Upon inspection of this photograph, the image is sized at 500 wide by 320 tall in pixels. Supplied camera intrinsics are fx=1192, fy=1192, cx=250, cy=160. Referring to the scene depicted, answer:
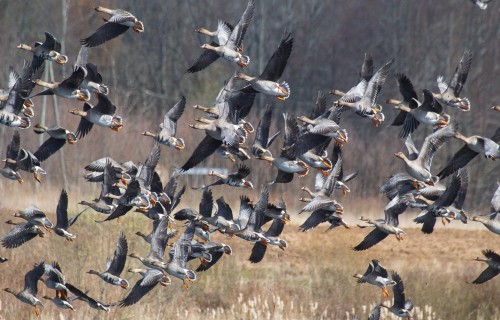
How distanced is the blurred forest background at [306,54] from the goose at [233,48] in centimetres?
1897

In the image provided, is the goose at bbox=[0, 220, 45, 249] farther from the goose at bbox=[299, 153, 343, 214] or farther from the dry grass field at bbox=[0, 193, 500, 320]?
the goose at bbox=[299, 153, 343, 214]

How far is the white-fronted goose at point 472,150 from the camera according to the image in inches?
525

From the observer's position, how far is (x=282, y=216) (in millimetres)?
14852

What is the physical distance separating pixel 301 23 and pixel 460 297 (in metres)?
27.0

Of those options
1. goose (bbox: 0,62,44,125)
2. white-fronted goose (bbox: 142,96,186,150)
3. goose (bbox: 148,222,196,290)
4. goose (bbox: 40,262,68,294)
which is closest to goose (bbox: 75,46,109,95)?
goose (bbox: 0,62,44,125)

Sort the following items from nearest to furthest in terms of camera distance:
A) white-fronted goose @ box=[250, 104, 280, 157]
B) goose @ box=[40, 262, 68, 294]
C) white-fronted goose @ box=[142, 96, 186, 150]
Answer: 1. white-fronted goose @ box=[142, 96, 186, 150]
2. white-fronted goose @ box=[250, 104, 280, 157]
3. goose @ box=[40, 262, 68, 294]

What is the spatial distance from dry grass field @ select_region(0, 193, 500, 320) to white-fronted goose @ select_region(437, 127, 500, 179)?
4.94 meters

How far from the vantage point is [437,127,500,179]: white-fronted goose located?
43.8 ft

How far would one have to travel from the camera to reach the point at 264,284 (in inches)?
892

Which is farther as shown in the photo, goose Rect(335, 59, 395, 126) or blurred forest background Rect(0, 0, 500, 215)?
blurred forest background Rect(0, 0, 500, 215)

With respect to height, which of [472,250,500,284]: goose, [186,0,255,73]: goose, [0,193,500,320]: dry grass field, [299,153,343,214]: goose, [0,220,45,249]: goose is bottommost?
[0,193,500,320]: dry grass field

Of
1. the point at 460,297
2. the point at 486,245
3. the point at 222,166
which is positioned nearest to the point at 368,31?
the point at 222,166

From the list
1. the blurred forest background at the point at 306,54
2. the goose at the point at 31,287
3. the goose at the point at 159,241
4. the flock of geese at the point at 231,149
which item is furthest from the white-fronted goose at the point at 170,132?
the blurred forest background at the point at 306,54

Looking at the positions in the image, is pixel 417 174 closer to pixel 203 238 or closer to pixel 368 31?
pixel 203 238
